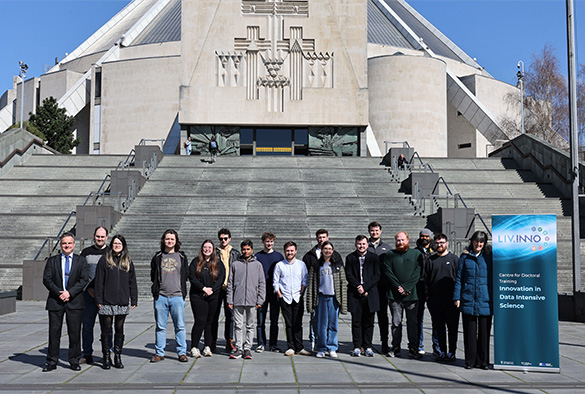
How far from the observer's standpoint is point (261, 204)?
20.3 metres

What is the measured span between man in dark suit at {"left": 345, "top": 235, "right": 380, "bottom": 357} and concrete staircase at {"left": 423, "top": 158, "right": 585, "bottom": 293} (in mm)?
9523

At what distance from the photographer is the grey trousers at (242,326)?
313 inches

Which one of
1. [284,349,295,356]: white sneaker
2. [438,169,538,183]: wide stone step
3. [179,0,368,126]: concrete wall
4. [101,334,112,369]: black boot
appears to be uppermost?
[179,0,368,126]: concrete wall

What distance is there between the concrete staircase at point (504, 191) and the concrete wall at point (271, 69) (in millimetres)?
6861

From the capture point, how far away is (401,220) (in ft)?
61.1

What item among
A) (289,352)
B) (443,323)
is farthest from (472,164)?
(289,352)

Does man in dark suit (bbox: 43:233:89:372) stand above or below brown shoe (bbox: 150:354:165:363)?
above

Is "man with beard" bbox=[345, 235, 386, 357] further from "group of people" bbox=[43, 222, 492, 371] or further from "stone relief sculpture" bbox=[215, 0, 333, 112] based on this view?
"stone relief sculpture" bbox=[215, 0, 333, 112]

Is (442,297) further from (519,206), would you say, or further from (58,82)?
(58,82)

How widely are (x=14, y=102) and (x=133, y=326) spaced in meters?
42.1

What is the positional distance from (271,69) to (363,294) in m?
23.9

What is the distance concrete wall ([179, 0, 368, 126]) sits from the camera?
30.8 meters

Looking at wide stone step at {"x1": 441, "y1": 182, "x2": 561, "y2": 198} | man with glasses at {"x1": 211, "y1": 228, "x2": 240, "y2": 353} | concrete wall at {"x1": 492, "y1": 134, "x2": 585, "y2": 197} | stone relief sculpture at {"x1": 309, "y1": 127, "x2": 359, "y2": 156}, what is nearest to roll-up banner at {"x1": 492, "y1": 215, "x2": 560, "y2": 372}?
man with glasses at {"x1": 211, "y1": 228, "x2": 240, "y2": 353}

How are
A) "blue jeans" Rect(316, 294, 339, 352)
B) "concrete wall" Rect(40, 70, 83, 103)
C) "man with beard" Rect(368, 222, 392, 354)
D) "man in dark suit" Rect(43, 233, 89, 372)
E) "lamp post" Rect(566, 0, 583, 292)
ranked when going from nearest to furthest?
"man in dark suit" Rect(43, 233, 89, 372)
"blue jeans" Rect(316, 294, 339, 352)
"man with beard" Rect(368, 222, 392, 354)
"lamp post" Rect(566, 0, 583, 292)
"concrete wall" Rect(40, 70, 83, 103)
